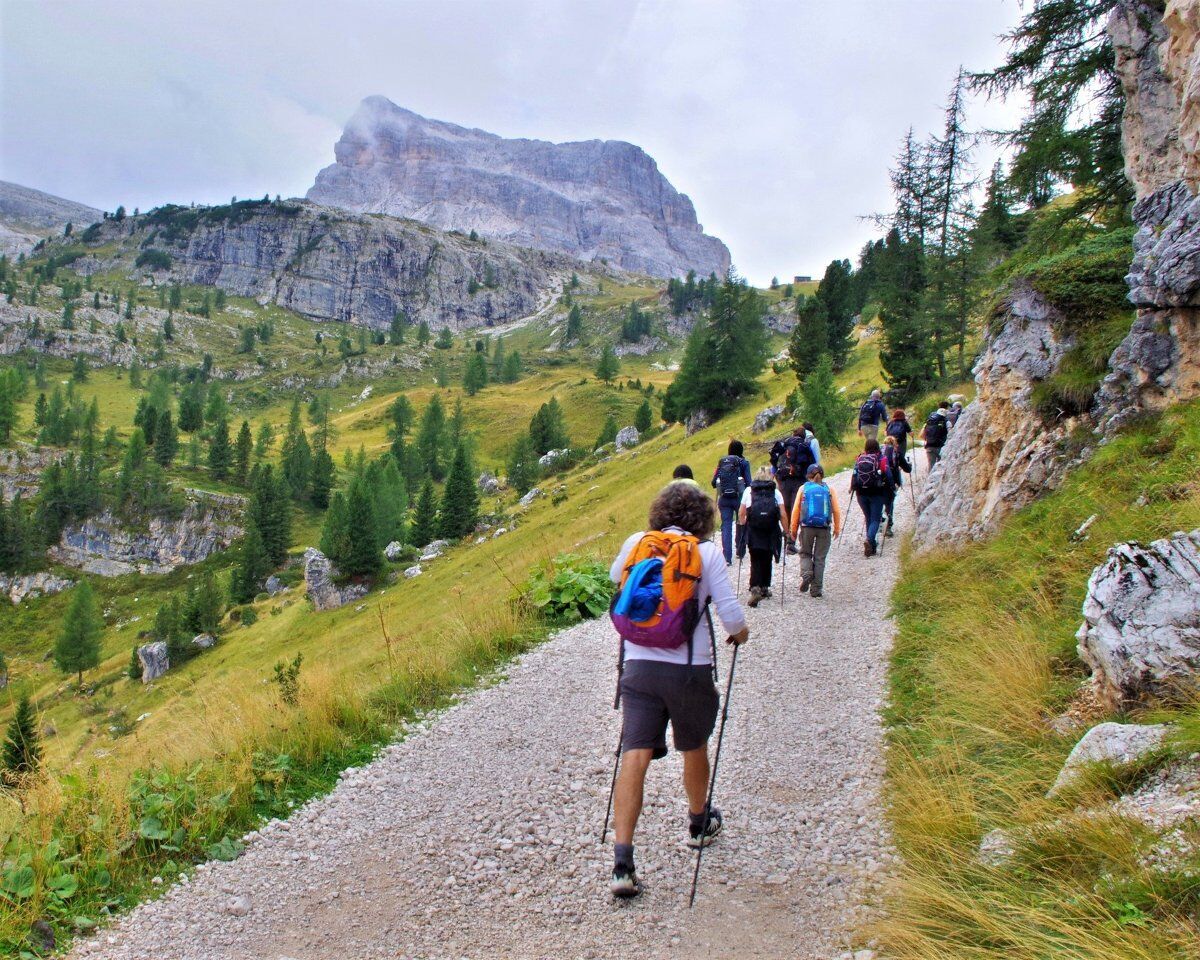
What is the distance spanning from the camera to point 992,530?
10531mm

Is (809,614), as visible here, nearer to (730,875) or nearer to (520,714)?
(520,714)

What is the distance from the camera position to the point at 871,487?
1429cm

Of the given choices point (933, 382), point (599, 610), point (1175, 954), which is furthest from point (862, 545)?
point (933, 382)

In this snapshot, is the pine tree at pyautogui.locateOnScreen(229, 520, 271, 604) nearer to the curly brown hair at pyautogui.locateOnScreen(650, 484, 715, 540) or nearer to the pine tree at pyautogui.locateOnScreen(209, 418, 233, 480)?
the pine tree at pyautogui.locateOnScreen(209, 418, 233, 480)

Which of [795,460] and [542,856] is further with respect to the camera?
[795,460]

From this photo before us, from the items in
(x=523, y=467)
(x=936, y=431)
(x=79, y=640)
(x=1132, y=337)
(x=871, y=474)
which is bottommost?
(x=79, y=640)

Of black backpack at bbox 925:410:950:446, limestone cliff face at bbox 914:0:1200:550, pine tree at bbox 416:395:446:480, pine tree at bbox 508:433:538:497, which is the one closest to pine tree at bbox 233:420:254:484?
pine tree at bbox 416:395:446:480

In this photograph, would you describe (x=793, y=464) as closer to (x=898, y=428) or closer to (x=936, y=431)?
(x=898, y=428)

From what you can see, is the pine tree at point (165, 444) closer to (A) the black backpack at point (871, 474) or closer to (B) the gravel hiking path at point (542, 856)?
(A) the black backpack at point (871, 474)

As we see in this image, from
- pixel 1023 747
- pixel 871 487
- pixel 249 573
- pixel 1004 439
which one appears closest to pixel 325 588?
pixel 249 573

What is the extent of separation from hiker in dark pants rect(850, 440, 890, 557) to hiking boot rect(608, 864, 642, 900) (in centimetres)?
1123

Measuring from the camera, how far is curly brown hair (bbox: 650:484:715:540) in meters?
4.84

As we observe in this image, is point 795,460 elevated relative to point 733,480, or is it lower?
elevated

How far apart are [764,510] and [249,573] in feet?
294
